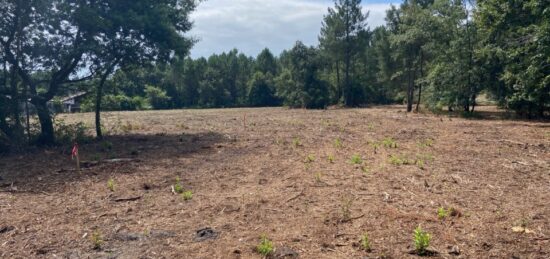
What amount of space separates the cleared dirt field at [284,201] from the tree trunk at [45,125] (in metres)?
1.76

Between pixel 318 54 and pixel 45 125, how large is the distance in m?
37.0

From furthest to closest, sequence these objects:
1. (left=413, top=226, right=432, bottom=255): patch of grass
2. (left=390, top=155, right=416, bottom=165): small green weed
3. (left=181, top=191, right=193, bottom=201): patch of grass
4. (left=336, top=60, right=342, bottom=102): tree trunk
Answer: (left=336, top=60, right=342, bottom=102): tree trunk, (left=390, top=155, right=416, bottom=165): small green weed, (left=181, top=191, right=193, bottom=201): patch of grass, (left=413, top=226, right=432, bottom=255): patch of grass

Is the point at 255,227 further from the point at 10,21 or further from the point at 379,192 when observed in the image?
the point at 10,21

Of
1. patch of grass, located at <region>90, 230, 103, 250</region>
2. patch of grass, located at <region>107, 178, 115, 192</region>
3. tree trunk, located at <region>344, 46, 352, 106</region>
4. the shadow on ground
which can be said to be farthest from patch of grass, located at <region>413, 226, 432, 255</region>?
tree trunk, located at <region>344, 46, 352, 106</region>

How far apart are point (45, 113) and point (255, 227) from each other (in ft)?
38.5

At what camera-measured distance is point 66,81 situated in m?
15.5

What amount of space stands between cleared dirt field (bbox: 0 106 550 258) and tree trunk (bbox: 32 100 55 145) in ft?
5.79

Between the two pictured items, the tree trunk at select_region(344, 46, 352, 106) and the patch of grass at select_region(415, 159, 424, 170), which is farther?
the tree trunk at select_region(344, 46, 352, 106)

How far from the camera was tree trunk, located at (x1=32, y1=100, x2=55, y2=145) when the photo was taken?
47.3ft

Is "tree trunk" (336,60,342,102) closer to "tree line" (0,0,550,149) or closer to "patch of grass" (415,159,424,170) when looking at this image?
"tree line" (0,0,550,149)

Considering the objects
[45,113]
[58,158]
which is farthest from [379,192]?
[45,113]

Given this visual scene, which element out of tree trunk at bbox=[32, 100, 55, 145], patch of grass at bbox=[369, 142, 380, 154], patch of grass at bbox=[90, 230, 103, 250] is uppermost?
tree trunk at bbox=[32, 100, 55, 145]

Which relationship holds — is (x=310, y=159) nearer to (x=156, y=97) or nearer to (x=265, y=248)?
(x=265, y=248)

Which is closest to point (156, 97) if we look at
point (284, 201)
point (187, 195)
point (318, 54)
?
point (318, 54)
